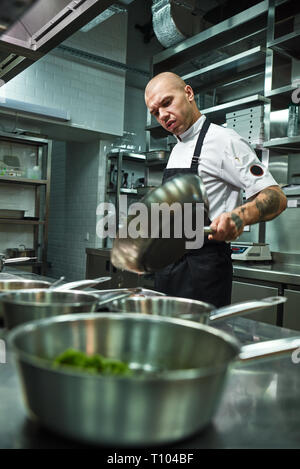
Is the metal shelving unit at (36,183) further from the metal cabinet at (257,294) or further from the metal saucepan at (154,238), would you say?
the metal saucepan at (154,238)

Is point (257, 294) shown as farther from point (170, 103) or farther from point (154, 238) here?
point (154, 238)

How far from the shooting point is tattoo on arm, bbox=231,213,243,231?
3.58 ft

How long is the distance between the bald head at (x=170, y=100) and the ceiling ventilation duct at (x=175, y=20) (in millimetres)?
2879

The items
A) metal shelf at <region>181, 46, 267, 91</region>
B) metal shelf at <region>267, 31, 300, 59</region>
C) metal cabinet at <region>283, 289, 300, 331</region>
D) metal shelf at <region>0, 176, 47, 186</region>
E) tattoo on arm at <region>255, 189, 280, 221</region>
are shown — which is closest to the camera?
tattoo on arm at <region>255, 189, 280, 221</region>

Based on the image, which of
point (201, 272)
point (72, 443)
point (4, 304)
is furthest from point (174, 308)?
point (201, 272)

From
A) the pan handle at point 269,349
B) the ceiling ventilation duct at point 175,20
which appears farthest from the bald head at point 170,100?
the ceiling ventilation duct at point 175,20

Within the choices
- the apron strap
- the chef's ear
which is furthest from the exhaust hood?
the apron strap

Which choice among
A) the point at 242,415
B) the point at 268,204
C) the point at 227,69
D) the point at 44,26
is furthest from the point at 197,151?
the point at 227,69

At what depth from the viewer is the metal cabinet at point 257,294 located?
8.27 ft

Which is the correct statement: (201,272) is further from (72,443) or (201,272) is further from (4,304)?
(72,443)

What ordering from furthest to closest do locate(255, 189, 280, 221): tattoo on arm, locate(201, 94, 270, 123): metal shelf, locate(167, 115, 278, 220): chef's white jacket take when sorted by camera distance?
locate(201, 94, 270, 123): metal shelf → locate(167, 115, 278, 220): chef's white jacket → locate(255, 189, 280, 221): tattoo on arm

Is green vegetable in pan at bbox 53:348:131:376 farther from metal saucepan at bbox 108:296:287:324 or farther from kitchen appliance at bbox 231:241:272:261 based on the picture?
kitchen appliance at bbox 231:241:272:261

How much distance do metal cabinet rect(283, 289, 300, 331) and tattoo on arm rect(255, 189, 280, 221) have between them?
1.25 metres

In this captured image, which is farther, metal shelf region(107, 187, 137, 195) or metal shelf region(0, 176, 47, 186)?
metal shelf region(107, 187, 137, 195)
